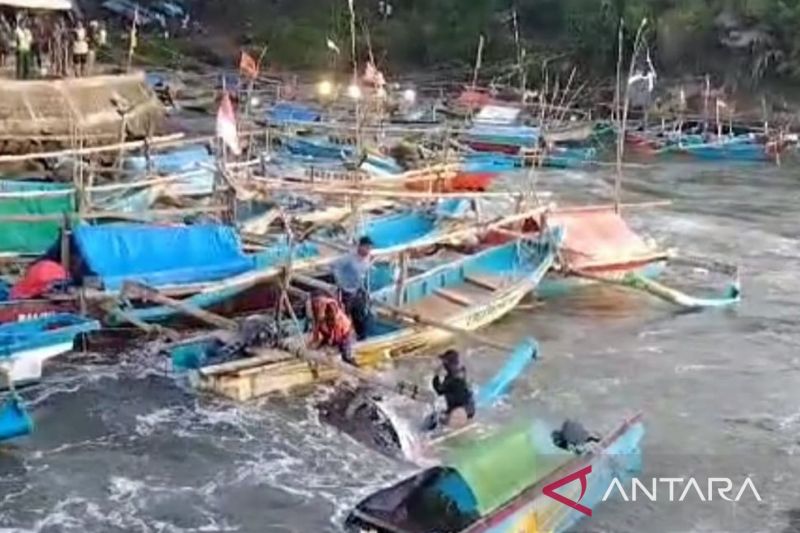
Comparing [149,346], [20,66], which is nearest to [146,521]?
[149,346]

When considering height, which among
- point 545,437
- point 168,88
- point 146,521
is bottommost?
point 146,521

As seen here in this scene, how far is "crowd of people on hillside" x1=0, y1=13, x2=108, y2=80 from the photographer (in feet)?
85.1

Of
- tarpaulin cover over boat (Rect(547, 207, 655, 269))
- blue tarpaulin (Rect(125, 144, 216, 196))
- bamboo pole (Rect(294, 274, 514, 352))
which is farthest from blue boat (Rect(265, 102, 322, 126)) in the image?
bamboo pole (Rect(294, 274, 514, 352))

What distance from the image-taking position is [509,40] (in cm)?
5041

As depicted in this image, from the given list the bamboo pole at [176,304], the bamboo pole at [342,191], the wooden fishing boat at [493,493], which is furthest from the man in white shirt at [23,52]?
the wooden fishing boat at [493,493]

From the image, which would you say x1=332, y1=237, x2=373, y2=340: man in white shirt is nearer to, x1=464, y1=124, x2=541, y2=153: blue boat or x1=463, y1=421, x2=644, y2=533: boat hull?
x1=463, y1=421, x2=644, y2=533: boat hull

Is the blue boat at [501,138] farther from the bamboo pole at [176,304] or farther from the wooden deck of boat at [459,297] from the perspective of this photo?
the bamboo pole at [176,304]

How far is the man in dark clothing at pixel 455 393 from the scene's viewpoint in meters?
13.2

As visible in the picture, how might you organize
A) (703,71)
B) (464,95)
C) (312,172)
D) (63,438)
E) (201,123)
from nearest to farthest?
(63,438) → (312,172) → (201,123) → (464,95) → (703,71)

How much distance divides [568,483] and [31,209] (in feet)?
35.9

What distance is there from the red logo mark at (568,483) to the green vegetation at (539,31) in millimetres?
34559

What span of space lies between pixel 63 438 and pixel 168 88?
26574mm

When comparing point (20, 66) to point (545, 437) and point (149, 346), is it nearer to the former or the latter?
point (149, 346)

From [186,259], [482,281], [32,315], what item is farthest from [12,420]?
[482,281]
